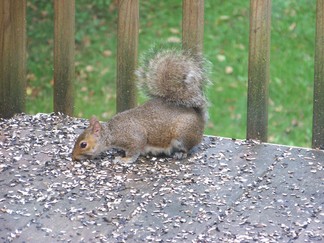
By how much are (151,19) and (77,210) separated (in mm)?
5221

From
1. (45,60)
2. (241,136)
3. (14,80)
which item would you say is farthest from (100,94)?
(14,80)

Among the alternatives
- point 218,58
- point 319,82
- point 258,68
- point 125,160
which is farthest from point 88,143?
point 218,58

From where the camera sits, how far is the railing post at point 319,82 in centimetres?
519

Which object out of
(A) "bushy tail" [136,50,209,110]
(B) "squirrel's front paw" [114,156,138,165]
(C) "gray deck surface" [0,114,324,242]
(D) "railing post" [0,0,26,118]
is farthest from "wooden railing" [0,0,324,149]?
(B) "squirrel's front paw" [114,156,138,165]

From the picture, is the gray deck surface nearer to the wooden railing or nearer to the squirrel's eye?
the squirrel's eye

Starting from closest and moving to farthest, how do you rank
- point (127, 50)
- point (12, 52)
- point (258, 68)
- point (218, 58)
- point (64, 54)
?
1. point (258, 68)
2. point (127, 50)
3. point (64, 54)
4. point (12, 52)
5. point (218, 58)

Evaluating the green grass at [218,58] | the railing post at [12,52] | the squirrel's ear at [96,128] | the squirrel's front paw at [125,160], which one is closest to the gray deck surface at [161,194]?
the squirrel's front paw at [125,160]

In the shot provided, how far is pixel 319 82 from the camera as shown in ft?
17.3

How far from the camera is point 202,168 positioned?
5.02m

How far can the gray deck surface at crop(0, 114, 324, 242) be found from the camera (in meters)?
4.24

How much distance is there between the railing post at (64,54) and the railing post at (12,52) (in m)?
0.23

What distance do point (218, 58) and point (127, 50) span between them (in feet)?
10.8

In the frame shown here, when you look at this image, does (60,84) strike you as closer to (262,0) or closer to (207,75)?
(207,75)

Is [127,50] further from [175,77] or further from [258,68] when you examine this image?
[258,68]
